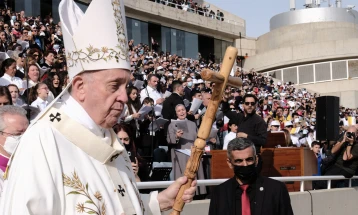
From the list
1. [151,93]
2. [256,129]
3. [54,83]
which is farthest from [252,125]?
[151,93]

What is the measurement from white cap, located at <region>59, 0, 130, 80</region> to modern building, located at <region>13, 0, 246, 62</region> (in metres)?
30.9

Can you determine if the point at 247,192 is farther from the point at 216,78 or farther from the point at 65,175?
the point at 65,175

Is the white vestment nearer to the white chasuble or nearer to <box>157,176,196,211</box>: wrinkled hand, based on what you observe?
the white chasuble

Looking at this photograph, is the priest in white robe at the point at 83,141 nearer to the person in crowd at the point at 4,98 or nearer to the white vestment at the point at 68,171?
the white vestment at the point at 68,171

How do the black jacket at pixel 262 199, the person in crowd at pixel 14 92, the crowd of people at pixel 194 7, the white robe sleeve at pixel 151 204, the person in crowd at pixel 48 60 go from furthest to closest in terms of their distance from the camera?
1. the crowd of people at pixel 194 7
2. the person in crowd at pixel 48 60
3. the person in crowd at pixel 14 92
4. the black jacket at pixel 262 199
5. the white robe sleeve at pixel 151 204

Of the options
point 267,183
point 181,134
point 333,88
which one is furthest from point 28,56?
point 333,88

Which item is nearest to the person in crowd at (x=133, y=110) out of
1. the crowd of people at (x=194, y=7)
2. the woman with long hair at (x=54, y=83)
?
the woman with long hair at (x=54, y=83)

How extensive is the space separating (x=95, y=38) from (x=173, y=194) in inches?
35.7

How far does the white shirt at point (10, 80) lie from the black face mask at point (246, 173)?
4625mm

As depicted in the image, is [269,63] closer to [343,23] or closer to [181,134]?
[343,23]

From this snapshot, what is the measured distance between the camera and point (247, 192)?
5.36m

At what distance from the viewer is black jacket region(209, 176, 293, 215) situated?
5215 millimetres

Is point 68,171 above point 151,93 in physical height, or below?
below

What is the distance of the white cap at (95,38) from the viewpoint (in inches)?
113
